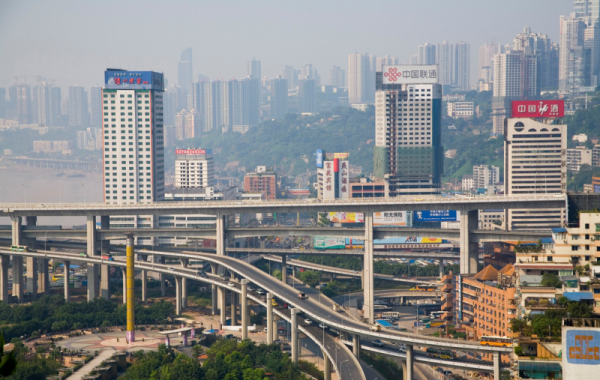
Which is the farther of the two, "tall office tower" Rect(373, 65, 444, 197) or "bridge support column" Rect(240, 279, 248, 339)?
"tall office tower" Rect(373, 65, 444, 197)

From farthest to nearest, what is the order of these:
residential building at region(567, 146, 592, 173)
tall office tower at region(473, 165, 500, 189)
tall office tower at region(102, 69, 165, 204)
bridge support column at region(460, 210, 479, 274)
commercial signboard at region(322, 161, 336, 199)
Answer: tall office tower at region(473, 165, 500, 189), residential building at region(567, 146, 592, 173), commercial signboard at region(322, 161, 336, 199), tall office tower at region(102, 69, 165, 204), bridge support column at region(460, 210, 479, 274)

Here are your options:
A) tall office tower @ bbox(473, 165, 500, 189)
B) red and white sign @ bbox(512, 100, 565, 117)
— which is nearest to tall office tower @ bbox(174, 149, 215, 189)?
red and white sign @ bbox(512, 100, 565, 117)

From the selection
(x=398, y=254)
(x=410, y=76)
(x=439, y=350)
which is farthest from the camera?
(x=410, y=76)

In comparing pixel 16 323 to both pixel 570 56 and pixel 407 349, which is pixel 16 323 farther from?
pixel 570 56

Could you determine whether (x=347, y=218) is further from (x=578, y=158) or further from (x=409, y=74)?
(x=578, y=158)

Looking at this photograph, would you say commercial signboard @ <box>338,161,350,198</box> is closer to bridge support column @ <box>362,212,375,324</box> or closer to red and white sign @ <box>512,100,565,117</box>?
red and white sign @ <box>512,100,565,117</box>

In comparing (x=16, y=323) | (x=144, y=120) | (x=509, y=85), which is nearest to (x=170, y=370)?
(x=16, y=323)
